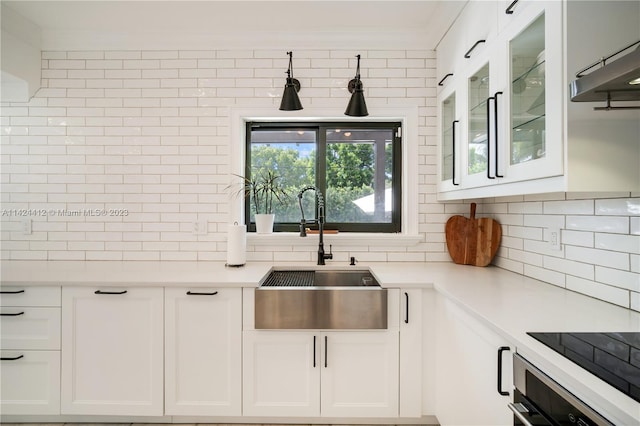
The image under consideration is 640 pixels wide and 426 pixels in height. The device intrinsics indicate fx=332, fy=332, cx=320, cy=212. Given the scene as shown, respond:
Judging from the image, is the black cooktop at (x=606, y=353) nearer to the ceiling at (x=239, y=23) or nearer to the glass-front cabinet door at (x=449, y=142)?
the glass-front cabinet door at (x=449, y=142)

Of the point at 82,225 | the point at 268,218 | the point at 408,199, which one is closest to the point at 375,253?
the point at 408,199

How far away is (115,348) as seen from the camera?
6.27 ft

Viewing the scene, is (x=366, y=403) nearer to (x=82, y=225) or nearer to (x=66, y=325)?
(x=66, y=325)

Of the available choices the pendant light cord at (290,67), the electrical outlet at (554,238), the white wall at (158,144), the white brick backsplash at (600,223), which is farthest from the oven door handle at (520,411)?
the pendant light cord at (290,67)

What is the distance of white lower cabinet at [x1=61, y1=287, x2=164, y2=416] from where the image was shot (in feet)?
6.24

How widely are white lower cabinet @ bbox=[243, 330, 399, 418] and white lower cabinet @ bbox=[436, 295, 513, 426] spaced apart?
0.27m

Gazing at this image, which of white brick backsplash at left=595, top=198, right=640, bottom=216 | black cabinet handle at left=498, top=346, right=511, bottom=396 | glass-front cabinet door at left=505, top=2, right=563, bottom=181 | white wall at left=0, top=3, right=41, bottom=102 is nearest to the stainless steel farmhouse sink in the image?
black cabinet handle at left=498, top=346, right=511, bottom=396

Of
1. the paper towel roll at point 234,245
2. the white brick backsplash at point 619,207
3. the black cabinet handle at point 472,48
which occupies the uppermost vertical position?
the black cabinet handle at point 472,48

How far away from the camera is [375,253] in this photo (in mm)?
2482

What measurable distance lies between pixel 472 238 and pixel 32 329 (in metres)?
2.80

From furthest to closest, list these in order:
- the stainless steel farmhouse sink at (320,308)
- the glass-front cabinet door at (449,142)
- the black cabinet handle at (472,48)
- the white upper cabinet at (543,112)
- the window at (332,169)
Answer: the window at (332,169)
the glass-front cabinet door at (449,142)
the stainless steel farmhouse sink at (320,308)
the black cabinet handle at (472,48)
the white upper cabinet at (543,112)

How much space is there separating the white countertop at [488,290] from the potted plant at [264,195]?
32cm

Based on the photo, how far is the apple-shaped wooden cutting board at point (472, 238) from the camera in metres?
2.24

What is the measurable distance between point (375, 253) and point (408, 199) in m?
0.47
